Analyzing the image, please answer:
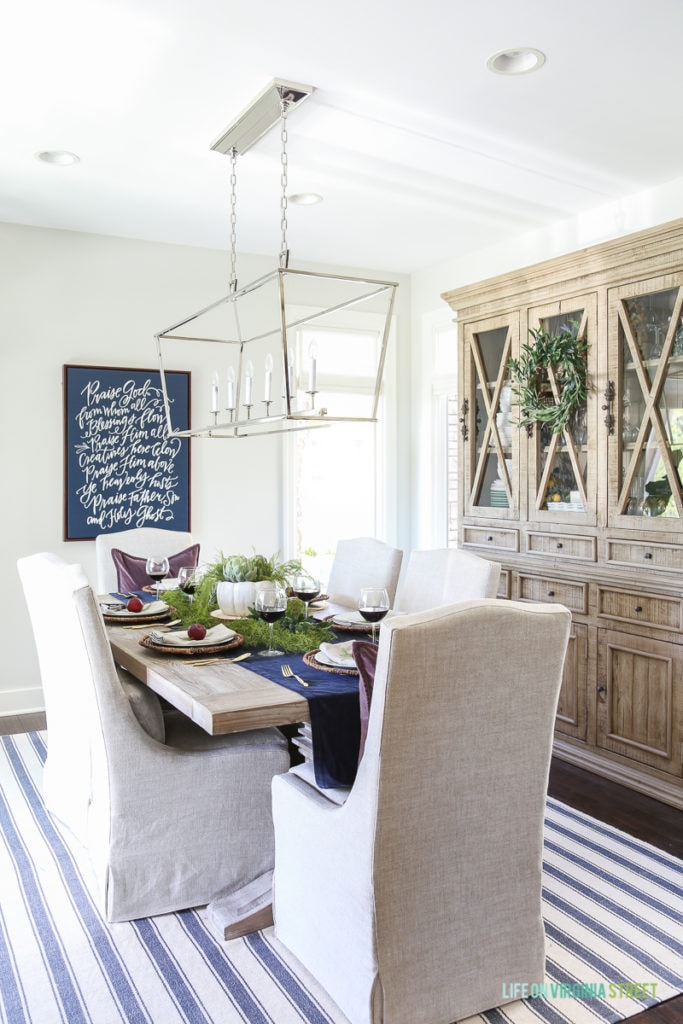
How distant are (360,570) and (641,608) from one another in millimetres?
1190

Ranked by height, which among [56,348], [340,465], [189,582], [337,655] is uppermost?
[56,348]

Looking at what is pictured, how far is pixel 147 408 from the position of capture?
16.0 ft

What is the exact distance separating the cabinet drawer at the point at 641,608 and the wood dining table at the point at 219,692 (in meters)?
1.74

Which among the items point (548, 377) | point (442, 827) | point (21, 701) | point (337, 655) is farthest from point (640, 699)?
point (21, 701)

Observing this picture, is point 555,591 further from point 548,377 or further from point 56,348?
point 56,348

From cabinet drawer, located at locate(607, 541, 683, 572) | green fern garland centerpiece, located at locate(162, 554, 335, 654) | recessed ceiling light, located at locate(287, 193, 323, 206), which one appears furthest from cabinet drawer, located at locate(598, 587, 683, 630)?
recessed ceiling light, located at locate(287, 193, 323, 206)

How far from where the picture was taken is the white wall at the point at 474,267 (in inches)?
157

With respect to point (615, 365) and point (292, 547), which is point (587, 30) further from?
point (292, 547)

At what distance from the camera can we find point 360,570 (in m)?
3.74

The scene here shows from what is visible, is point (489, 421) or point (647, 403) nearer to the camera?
point (647, 403)

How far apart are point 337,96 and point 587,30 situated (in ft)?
2.94

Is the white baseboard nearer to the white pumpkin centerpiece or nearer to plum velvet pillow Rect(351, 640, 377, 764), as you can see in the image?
the white pumpkin centerpiece

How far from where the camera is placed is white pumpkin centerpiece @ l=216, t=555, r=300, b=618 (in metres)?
3.02

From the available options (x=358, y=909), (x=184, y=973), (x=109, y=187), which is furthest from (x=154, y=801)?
(x=109, y=187)
